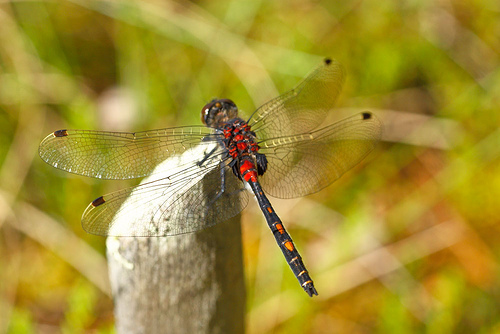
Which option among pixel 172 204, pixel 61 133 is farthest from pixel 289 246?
pixel 61 133

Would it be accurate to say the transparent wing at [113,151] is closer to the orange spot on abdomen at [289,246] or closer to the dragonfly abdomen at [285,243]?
the dragonfly abdomen at [285,243]

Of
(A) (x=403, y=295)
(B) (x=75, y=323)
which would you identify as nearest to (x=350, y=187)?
(A) (x=403, y=295)

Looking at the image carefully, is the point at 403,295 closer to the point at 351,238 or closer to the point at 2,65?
the point at 351,238

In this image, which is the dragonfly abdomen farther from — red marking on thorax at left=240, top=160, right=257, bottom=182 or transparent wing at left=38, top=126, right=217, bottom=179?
transparent wing at left=38, top=126, right=217, bottom=179

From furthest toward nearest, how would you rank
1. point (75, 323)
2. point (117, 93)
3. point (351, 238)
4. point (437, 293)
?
1. point (117, 93)
2. point (351, 238)
3. point (437, 293)
4. point (75, 323)

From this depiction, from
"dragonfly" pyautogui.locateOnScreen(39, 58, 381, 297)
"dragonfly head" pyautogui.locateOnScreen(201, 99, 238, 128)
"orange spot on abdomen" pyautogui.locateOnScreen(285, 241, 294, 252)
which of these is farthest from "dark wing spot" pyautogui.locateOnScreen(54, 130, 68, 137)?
"orange spot on abdomen" pyautogui.locateOnScreen(285, 241, 294, 252)

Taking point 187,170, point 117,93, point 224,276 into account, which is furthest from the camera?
point 117,93

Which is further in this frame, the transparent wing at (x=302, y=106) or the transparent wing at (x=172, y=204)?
the transparent wing at (x=302, y=106)

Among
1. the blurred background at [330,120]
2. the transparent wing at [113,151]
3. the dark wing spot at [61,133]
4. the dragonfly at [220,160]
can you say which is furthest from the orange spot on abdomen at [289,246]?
the dark wing spot at [61,133]
